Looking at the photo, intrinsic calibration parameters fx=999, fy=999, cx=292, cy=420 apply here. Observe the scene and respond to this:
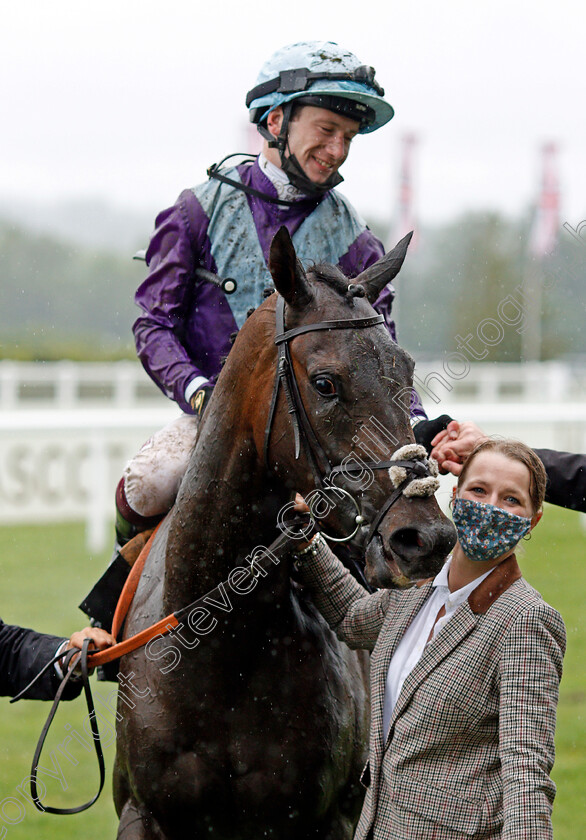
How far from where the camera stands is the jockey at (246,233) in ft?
10.3

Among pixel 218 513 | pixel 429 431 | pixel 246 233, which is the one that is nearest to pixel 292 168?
pixel 246 233

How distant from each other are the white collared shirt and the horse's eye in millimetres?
528

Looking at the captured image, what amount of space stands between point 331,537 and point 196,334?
1.14 m

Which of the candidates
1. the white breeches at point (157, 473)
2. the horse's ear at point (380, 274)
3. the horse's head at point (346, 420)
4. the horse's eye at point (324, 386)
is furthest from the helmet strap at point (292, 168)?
the horse's eye at point (324, 386)

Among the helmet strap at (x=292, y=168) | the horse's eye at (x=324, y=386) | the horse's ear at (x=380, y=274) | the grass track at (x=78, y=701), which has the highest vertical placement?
the helmet strap at (x=292, y=168)

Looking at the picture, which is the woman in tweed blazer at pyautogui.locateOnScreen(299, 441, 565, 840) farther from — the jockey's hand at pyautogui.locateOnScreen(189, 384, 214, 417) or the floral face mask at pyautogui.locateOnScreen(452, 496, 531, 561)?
the jockey's hand at pyautogui.locateOnScreen(189, 384, 214, 417)

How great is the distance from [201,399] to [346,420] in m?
0.70

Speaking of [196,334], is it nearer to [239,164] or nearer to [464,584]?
[239,164]

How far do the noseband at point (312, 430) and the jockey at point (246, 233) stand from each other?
0.56 m

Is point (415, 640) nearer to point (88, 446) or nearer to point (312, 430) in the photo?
point (312, 430)

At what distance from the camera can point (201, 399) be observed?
2977 mm

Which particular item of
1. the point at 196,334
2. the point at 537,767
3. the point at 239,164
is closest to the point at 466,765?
the point at 537,767

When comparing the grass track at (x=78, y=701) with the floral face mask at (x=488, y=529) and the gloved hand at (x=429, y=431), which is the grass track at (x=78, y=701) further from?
the floral face mask at (x=488, y=529)

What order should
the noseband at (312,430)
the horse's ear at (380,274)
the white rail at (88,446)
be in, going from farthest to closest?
the white rail at (88,446)
the horse's ear at (380,274)
the noseband at (312,430)
